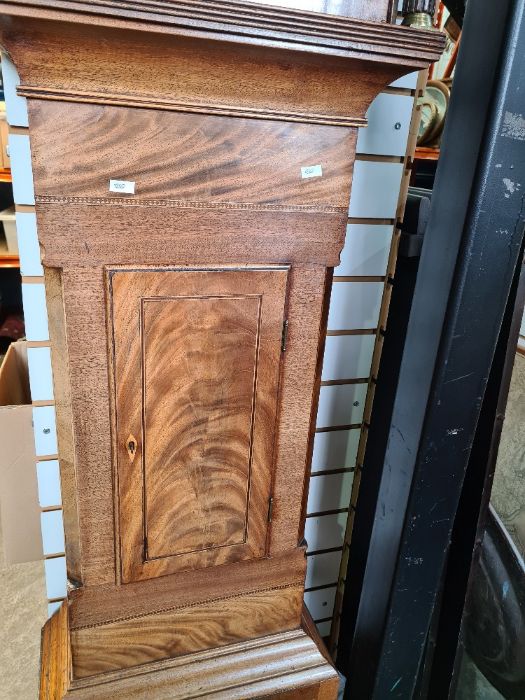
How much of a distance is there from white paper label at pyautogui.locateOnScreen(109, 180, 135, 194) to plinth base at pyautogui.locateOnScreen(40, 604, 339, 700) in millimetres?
945

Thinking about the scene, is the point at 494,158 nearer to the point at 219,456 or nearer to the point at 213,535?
the point at 219,456

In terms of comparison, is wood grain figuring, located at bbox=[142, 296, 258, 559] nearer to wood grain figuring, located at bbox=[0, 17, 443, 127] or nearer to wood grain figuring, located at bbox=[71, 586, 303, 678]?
wood grain figuring, located at bbox=[71, 586, 303, 678]

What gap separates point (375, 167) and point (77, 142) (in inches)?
27.3

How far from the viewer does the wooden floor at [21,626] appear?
68.8 inches

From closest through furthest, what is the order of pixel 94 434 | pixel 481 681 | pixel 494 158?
pixel 494 158 → pixel 94 434 → pixel 481 681

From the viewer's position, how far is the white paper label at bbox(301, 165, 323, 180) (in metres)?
1.00

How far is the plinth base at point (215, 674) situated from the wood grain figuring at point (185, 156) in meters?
0.97

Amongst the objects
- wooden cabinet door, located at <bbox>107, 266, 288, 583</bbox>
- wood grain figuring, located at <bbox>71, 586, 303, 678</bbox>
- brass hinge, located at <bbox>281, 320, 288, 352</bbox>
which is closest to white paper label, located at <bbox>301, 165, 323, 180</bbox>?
wooden cabinet door, located at <bbox>107, 266, 288, 583</bbox>

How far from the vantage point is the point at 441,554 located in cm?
124

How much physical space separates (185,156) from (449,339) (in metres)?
0.58

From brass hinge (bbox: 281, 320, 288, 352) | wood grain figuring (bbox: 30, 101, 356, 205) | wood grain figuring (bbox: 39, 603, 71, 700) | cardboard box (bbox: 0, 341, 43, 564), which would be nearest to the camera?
wood grain figuring (bbox: 30, 101, 356, 205)

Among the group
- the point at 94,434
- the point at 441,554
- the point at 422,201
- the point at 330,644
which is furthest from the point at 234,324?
the point at 330,644

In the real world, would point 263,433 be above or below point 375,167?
below

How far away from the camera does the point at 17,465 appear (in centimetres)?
182
